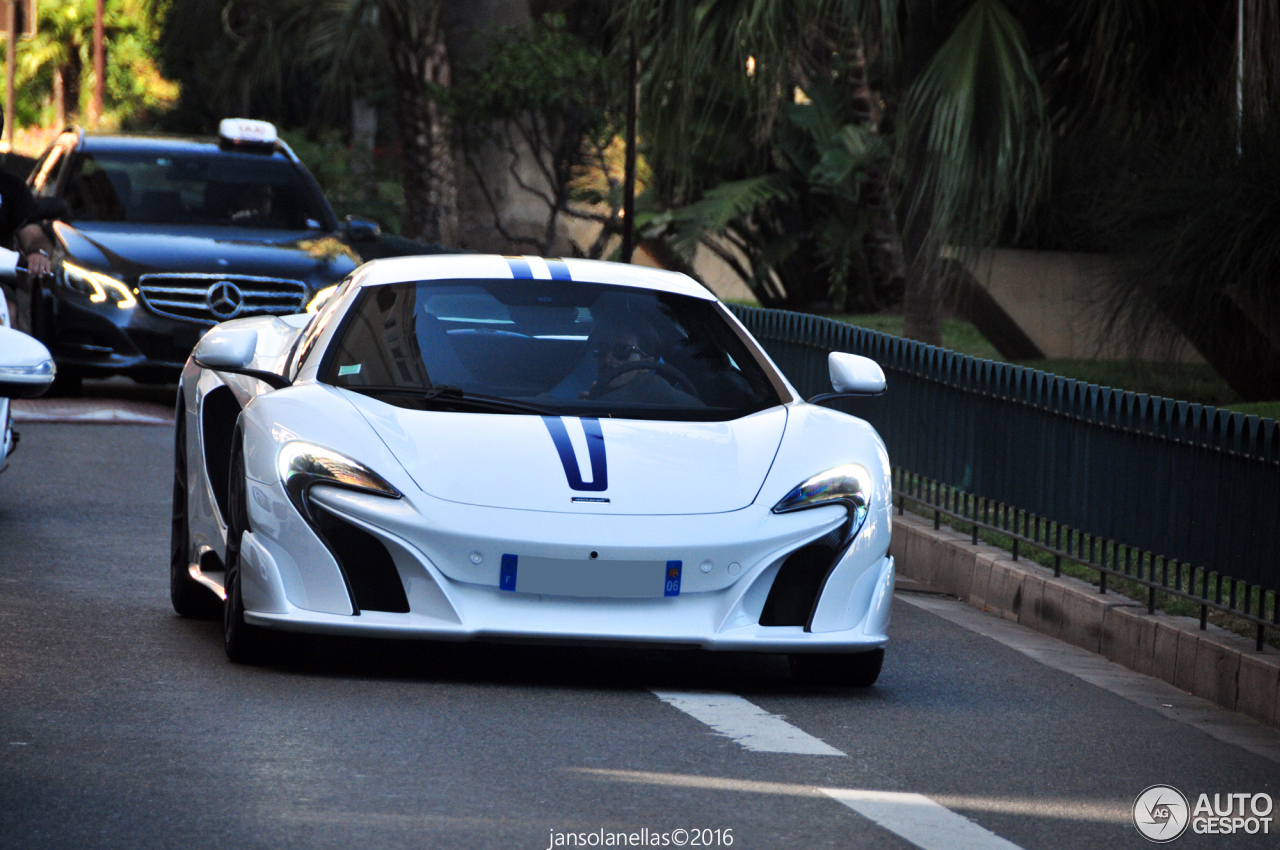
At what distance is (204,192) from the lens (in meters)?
15.2

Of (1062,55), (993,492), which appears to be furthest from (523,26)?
(993,492)

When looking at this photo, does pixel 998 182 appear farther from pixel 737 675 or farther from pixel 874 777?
pixel 874 777

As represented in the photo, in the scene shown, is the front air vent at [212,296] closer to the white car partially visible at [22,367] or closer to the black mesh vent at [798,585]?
→ the white car partially visible at [22,367]

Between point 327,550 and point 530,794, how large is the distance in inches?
51.4

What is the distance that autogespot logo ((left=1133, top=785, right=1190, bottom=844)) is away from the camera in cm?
515

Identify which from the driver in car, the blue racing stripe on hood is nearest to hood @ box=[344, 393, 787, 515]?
the blue racing stripe on hood

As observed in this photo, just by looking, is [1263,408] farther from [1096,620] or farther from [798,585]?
[798,585]

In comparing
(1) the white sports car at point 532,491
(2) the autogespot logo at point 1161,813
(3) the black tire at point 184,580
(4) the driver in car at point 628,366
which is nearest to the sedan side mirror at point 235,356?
(1) the white sports car at point 532,491

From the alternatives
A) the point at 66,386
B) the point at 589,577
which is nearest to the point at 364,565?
the point at 589,577

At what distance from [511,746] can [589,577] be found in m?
0.68

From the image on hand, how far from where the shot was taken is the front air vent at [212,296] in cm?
1382

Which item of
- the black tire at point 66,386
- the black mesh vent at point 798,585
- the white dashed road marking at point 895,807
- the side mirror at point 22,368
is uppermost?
the side mirror at point 22,368

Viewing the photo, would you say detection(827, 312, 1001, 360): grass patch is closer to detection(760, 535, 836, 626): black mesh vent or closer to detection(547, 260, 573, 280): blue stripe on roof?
detection(547, 260, 573, 280): blue stripe on roof

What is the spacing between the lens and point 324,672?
6.41 meters
